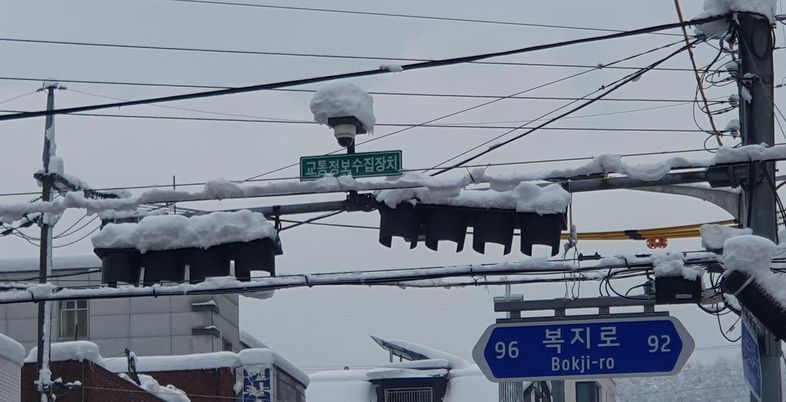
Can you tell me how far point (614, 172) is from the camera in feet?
43.5

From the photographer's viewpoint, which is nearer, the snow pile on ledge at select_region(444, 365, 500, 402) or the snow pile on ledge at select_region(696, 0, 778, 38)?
the snow pile on ledge at select_region(696, 0, 778, 38)

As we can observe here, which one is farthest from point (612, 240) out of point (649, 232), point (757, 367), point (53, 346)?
point (53, 346)

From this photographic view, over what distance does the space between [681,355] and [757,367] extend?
736 mm

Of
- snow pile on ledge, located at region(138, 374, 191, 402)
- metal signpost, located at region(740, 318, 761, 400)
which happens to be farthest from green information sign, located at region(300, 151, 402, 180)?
snow pile on ledge, located at region(138, 374, 191, 402)

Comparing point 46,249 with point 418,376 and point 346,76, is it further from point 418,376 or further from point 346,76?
point 418,376

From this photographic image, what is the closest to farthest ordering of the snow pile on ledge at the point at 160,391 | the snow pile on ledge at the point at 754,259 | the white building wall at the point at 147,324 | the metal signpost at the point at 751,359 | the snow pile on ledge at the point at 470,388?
the snow pile on ledge at the point at 754,259, the metal signpost at the point at 751,359, the snow pile on ledge at the point at 160,391, the snow pile on ledge at the point at 470,388, the white building wall at the point at 147,324

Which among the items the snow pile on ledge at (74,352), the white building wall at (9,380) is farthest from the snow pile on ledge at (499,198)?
the snow pile on ledge at (74,352)

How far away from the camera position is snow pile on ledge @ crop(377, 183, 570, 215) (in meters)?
13.7

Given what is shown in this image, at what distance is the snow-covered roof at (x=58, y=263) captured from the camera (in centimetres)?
5366

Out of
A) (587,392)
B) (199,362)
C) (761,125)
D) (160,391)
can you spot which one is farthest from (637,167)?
(587,392)

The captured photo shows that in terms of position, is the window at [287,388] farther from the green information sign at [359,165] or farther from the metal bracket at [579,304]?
the green information sign at [359,165]

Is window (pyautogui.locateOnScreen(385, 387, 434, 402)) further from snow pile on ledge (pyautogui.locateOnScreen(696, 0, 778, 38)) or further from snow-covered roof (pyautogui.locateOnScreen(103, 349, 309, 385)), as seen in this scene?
snow pile on ledge (pyautogui.locateOnScreen(696, 0, 778, 38))

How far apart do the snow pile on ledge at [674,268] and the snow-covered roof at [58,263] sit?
38.7 metres

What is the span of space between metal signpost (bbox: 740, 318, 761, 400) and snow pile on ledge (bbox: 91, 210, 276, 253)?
4.93 m
